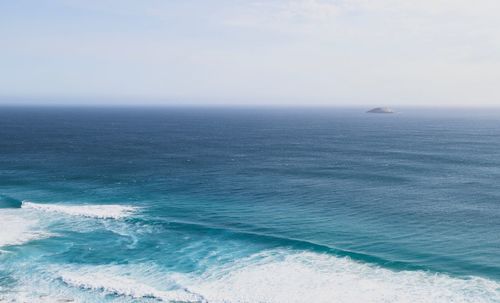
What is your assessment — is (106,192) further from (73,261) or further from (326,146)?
(326,146)

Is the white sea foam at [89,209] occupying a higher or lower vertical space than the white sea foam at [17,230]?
higher

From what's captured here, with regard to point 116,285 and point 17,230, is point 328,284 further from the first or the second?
point 17,230

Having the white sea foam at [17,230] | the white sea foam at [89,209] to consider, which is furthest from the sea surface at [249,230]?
the white sea foam at [89,209]

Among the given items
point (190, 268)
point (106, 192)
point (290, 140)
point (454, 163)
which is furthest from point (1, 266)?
→ point (290, 140)

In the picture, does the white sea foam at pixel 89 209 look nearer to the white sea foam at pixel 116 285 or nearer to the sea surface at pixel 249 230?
the sea surface at pixel 249 230

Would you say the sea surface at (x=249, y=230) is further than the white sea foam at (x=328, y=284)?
Yes

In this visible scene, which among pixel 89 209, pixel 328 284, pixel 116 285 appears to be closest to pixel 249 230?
pixel 328 284

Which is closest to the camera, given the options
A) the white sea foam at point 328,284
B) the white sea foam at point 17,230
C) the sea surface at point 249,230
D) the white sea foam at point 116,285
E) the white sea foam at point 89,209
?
the white sea foam at point 328,284
